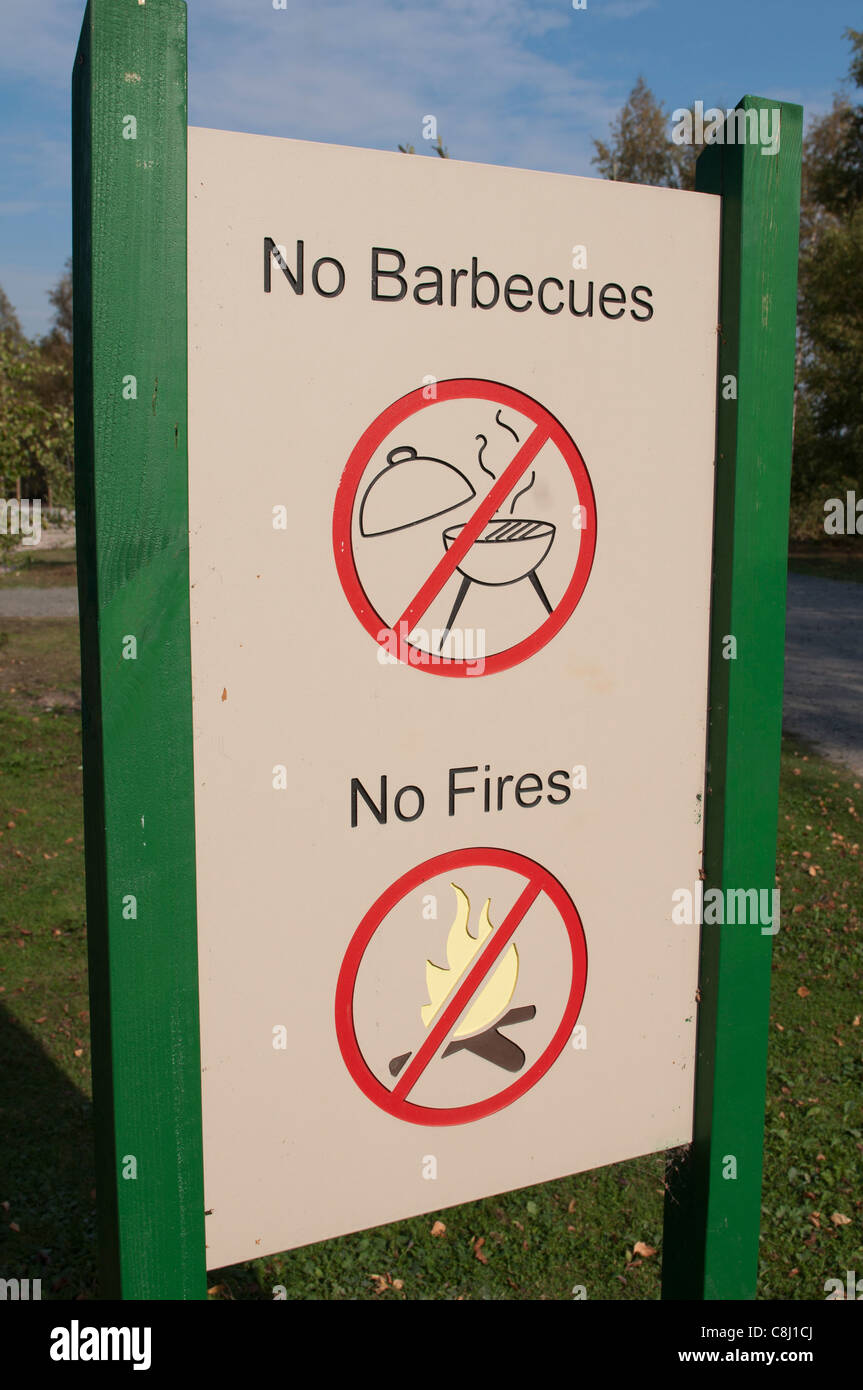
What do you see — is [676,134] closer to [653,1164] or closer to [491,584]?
[491,584]

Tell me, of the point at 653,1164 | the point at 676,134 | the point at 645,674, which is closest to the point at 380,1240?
the point at 653,1164

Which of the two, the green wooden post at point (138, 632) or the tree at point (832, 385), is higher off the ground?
the tree at point (832, 385)

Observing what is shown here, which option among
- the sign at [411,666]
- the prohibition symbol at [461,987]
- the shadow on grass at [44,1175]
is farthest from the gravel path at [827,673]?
the prohibition symbol at [461,987]

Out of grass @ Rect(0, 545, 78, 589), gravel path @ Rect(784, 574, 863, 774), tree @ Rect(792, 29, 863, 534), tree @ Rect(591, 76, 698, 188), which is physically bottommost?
gravel path @ Rect(784, 574, 863, 774)

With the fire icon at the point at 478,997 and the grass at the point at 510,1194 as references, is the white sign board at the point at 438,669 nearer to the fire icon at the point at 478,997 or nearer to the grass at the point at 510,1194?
the fire icon at the point at 478,997

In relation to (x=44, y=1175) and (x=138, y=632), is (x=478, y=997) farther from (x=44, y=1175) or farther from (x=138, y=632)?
(x=44, y=1175)

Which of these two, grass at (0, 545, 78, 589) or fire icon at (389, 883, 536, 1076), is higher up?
grass at (0, 545, 78, 589)

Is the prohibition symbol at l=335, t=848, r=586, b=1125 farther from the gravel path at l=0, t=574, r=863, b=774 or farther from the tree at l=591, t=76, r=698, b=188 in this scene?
the tree at l=591, t=76, r=698, b=188

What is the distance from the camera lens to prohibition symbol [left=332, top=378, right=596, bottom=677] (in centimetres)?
186

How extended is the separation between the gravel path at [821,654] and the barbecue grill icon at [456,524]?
27.7 feet

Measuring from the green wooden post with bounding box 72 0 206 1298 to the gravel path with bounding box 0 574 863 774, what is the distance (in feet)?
29.1

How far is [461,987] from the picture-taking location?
207cm

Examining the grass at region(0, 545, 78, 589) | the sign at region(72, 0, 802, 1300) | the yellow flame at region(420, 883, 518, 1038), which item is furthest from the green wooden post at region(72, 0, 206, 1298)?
the grass at region(0, 545, 78, 589)

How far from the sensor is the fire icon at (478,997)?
2.06m
